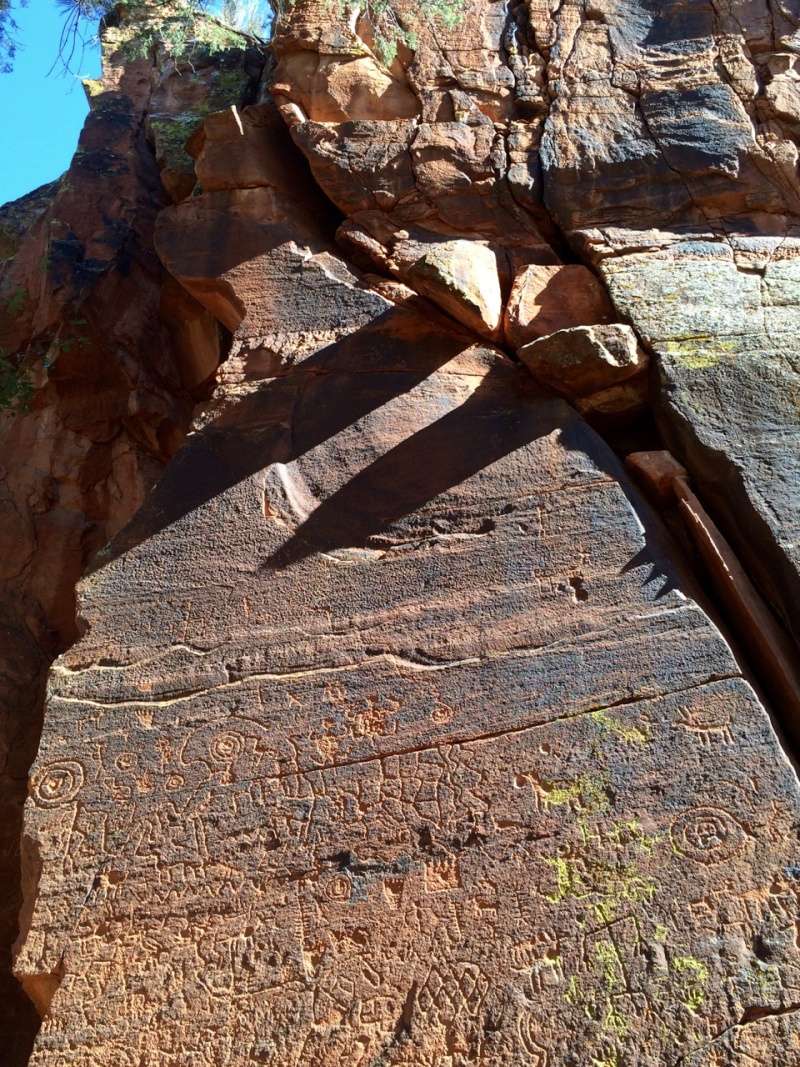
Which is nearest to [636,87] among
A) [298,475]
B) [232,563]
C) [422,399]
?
[422,399]

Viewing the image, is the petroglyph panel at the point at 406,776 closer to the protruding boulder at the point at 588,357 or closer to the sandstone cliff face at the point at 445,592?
the sandstone cliff face at the point at 445,592

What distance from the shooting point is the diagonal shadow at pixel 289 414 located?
512 cm

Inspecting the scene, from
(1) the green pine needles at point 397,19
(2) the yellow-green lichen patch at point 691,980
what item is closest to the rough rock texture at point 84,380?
(1) the green pine needles at point 397,19

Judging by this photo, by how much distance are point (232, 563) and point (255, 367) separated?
1.40 metres

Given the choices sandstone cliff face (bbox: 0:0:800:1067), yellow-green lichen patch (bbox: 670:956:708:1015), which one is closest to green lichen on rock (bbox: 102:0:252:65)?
sandstone cliff face (bbox: 0:0:800:1067)

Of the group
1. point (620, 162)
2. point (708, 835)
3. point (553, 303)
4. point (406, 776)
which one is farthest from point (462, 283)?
point (708, 835)

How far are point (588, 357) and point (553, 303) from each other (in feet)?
2.13

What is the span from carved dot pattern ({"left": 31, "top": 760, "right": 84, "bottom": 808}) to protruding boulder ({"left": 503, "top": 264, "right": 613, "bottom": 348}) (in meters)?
3.40

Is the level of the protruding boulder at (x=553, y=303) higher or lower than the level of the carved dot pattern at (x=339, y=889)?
higher

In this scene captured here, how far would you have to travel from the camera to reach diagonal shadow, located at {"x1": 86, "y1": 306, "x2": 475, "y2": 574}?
16.8 feet

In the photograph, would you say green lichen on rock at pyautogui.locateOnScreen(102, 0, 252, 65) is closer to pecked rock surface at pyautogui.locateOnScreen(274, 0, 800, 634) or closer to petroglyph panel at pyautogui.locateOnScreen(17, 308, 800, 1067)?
pecked rock surface at pyautogui.locateOnScreen(274, 0, 800, 634)

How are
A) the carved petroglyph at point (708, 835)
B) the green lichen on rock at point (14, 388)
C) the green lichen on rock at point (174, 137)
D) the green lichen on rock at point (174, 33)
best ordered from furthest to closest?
the green lichen on rock at point (14, 388) → the green lichen on rock at point (174, 33) → the green lichen on rock at point (174, 137) → the carved petroglyph at point (708, 835)

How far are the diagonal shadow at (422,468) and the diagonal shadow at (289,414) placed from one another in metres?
0.37

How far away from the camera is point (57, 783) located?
4.34 meters
